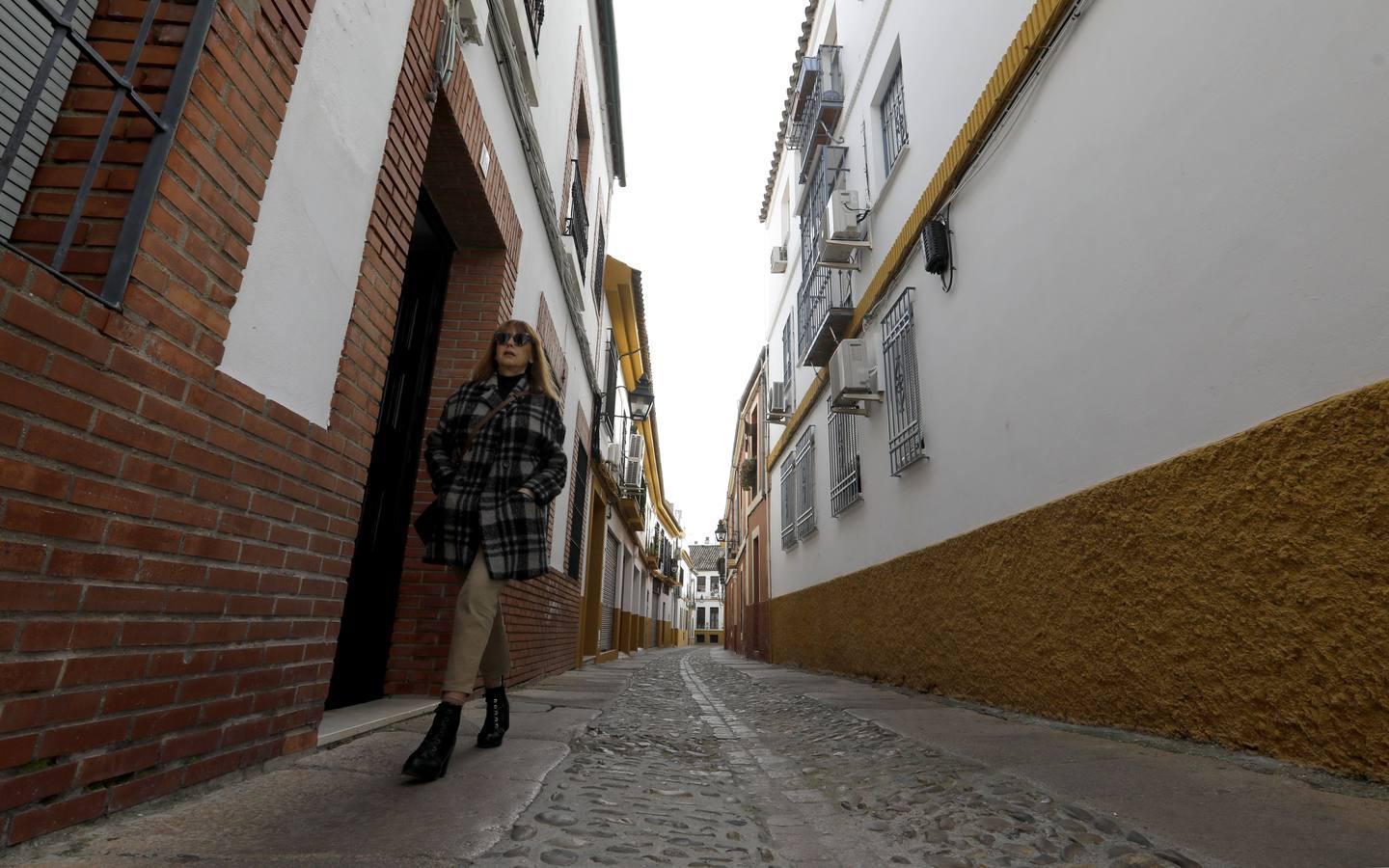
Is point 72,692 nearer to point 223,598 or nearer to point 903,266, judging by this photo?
point 223,598

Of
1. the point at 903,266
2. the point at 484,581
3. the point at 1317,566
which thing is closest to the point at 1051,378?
the point at 1317,566

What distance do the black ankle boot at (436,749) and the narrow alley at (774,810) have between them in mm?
48

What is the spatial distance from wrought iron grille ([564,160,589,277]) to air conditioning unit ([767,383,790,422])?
14.5ft

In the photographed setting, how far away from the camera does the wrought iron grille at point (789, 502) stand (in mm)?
10609

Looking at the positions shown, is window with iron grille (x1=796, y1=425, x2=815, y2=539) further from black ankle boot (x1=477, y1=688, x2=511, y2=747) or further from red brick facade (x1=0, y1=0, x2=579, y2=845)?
red brick facade (x1=0, y1=0, x2=579, y2=845)

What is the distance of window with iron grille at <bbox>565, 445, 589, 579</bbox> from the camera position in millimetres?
8047

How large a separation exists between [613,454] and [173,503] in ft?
32.3

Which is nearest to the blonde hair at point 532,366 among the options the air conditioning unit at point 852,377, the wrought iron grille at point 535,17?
the wrought iron grille at point 535,17

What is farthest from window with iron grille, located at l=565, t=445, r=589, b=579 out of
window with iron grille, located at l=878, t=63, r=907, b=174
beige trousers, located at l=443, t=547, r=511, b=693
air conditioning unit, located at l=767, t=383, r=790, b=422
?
beige trousers, located at l=443, t=547, r=511, b=693

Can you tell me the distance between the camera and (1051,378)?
3502 millimetres

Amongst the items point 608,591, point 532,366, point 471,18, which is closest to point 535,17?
point 471,18

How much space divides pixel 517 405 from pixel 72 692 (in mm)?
1479

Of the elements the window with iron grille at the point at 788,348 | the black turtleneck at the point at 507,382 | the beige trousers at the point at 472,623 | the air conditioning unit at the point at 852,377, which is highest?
the window with iron grille at the point at 788,348

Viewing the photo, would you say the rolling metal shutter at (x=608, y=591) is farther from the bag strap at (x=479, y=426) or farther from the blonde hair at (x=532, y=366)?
the bag strap at (x=479, y=426)
